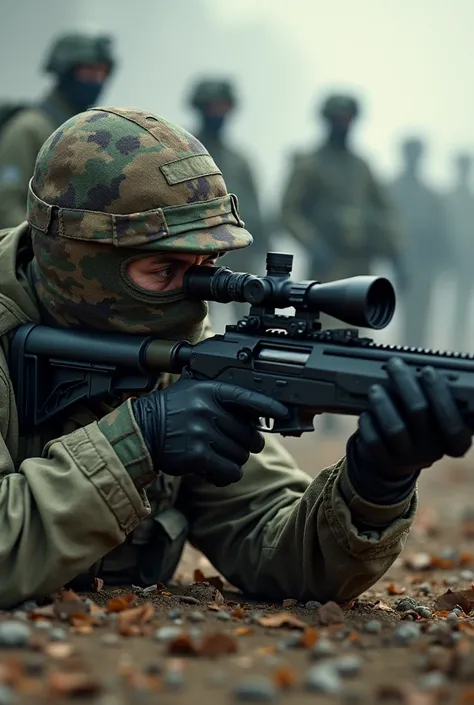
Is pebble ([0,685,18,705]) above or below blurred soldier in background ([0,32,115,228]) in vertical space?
below

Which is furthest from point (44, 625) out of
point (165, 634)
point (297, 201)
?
point (297, 201)

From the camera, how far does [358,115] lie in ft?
42.2

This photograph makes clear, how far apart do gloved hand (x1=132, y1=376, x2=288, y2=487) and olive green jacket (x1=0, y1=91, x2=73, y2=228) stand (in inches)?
176

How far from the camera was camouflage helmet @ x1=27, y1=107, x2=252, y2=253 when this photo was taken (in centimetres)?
375

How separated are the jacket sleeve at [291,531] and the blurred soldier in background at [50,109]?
398 centimetres

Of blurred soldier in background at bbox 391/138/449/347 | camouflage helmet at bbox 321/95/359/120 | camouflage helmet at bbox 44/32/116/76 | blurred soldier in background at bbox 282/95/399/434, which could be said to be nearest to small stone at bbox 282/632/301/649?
camouflage helmet at bbox 44/32/116/76

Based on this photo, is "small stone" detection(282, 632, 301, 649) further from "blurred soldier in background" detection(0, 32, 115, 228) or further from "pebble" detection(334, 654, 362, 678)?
"blurred soldier in background" detection(0, 32, 115, 228)

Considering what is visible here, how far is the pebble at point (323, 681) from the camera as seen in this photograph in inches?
105

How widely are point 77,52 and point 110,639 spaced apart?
6430mm

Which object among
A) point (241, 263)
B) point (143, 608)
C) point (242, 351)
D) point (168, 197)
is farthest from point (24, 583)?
point (241, 263)

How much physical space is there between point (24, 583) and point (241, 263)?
9.06 m

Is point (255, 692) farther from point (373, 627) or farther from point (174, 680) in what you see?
point (373, 627)

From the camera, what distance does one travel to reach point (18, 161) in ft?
25.8

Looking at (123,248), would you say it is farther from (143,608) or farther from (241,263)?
(241,263)
